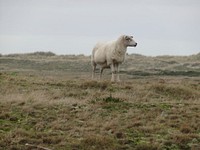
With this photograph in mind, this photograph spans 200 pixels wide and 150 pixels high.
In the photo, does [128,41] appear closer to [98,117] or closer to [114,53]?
[114,53]

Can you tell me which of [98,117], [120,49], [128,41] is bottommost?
[98,117]

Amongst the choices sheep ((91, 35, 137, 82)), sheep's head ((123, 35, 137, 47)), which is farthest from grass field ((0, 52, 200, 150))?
sheep's head ((123, 35, 137, 47))

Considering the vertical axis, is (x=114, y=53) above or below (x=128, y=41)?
below

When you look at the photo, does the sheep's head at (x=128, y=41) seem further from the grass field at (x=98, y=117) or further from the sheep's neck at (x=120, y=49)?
the grass field at (x=98, y=117)

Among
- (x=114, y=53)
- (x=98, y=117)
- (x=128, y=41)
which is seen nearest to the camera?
(x=98, y=117)

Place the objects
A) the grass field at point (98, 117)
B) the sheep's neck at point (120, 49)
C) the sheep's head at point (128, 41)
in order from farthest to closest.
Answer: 1. the sheep's head at point (128, 41)
2. the sheep's neck at point (120, 49)
3. the grass field at point (98, 117)

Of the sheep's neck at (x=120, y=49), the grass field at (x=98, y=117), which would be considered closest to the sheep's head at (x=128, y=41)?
the sheep's neck at (x=120, y=49)

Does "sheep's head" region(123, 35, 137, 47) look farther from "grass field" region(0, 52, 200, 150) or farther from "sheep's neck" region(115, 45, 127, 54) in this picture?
"grass field" region(0, 52, 200, 150)

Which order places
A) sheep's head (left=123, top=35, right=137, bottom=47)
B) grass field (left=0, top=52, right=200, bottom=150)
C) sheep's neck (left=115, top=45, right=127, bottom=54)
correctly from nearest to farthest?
grass field (left=0, top=52, right=200, bottom=150), sheep's neck (left=115, top=45, right=127, bottom=54), sheep's head (left=123, top=35, right=137, bottom=47)

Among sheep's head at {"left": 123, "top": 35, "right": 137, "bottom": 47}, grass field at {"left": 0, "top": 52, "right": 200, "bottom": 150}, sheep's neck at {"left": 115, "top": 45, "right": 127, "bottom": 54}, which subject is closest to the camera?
grass field at {"left": 0, "top": 52, "right": 200, "bottom": 150}

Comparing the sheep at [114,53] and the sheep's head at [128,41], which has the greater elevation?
the sheep's head at [128,41]

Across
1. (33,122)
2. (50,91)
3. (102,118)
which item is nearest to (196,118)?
(102,118)

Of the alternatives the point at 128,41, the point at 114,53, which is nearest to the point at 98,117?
the point at 114,53

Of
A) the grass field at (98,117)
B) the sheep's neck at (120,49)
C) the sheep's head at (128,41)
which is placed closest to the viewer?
the grass field at (98,117)
